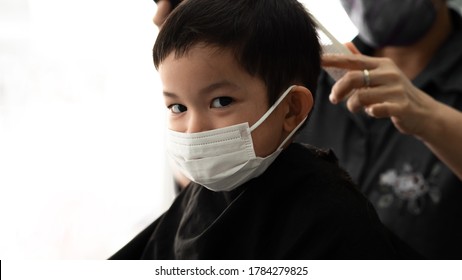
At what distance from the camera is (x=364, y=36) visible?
1.42m

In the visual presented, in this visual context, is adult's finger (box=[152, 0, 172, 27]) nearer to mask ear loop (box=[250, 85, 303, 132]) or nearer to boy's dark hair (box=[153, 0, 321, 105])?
boy's dark hair (box=[153, 0, 321, 105])

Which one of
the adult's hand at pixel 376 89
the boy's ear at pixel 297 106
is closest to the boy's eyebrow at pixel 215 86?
the boy's ear at pixel 297 106

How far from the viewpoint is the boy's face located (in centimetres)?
84

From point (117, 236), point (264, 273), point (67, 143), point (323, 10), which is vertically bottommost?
point (117, 236)

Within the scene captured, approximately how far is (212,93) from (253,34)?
0.11m

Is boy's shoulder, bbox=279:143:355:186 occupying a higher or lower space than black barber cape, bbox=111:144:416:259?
higher

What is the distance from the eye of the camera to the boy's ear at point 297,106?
35.5 inches

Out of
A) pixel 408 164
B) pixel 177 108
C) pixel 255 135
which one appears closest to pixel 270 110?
pixel 255 135

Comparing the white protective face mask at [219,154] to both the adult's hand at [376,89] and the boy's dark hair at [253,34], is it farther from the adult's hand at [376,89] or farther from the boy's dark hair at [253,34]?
the adult's hand at [376,89]

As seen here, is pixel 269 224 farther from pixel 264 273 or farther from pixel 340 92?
pixel 340 92

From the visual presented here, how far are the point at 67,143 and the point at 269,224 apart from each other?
697 millimetres

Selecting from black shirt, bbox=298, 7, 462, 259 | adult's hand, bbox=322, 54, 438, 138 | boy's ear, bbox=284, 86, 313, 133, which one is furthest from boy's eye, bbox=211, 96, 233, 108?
black shirt, bbox=298, 7, 462, 259

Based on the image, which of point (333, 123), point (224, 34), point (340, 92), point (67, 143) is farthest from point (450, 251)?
point (67, 143)

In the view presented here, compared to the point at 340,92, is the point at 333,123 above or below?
below
